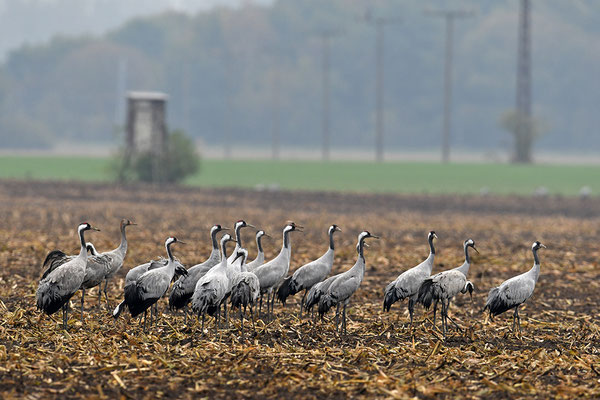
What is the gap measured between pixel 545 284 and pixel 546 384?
26.1ft

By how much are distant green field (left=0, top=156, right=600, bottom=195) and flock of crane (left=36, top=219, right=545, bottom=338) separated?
35530mm

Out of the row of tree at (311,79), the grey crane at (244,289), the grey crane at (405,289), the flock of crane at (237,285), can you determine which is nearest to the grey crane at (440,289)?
the flock of crane at (237,285)

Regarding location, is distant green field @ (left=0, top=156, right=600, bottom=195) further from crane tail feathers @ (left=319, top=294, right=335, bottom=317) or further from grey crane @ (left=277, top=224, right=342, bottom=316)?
crane tail feathers @ (left=319, top=294, right=335, bottom=317)

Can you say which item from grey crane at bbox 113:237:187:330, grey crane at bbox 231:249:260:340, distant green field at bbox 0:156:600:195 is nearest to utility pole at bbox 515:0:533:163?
distant green field at bbox 0:156:600:195

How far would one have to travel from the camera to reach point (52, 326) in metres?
14.2

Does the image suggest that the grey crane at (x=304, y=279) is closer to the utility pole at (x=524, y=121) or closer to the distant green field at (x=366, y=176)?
the distant green field at (x=366, y=176)

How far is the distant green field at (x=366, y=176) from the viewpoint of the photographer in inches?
2195

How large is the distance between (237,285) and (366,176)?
171ft

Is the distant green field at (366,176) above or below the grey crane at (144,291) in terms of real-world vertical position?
above

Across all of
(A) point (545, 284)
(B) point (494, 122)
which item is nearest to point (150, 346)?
(A) point (545, 284)

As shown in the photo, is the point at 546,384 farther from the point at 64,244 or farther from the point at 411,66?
the point at 411,66

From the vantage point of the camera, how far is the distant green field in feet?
183

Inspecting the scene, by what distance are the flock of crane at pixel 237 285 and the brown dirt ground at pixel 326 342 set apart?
36cm

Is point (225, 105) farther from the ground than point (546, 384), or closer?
farther from the ground
